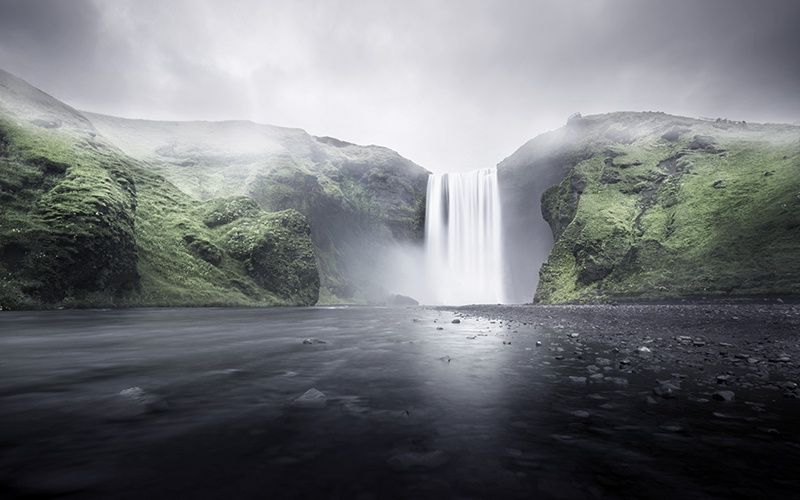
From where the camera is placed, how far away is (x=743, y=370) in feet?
25.7

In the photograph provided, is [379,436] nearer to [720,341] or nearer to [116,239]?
[720,341]

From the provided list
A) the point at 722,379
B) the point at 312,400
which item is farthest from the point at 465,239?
the point at 312,400

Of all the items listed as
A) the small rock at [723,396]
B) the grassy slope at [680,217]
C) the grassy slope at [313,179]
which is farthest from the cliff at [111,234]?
the small rock at [723,396]

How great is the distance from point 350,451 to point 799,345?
49.8 feet

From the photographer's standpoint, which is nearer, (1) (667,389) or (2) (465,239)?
(1) (667,389)

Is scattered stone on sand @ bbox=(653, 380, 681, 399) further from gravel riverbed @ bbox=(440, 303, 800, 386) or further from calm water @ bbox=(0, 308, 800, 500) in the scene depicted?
gravel riverbed @ bbox=(440, 303, 800, 386)

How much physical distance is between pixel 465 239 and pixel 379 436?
309 ft

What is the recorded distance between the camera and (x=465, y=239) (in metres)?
96.6

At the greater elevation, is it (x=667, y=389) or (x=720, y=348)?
(x=720, y=348)

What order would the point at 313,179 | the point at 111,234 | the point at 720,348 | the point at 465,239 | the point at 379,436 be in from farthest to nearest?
the point at 313,179 < the point at 465,239 < the point at 111,234 < the point at 720,348 < the point at 379,436

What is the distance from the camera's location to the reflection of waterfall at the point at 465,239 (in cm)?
9269

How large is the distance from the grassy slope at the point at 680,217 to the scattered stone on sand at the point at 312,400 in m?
41.6

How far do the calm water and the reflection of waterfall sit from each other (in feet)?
284

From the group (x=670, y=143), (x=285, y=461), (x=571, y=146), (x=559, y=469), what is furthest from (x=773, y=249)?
(x=571, y=146)
